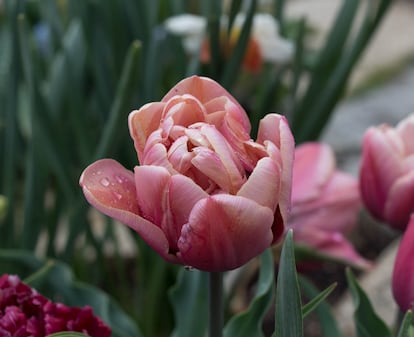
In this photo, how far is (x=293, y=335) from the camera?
46 centimetres

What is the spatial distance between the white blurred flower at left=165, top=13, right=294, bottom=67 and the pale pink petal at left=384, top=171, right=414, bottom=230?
0.52 meters

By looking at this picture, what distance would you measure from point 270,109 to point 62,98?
342 millimetres

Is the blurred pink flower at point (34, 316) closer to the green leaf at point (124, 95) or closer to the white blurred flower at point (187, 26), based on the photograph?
the green leaf at point (124, 95)

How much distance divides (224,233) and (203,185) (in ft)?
0.09

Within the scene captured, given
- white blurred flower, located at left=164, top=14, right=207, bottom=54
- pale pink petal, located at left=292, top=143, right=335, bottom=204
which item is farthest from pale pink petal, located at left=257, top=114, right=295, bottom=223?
white blurred flower, located at left=164, top=14, right=207, bottom=54

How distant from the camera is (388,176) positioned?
0.69 m

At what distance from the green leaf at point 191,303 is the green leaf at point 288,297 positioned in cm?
26

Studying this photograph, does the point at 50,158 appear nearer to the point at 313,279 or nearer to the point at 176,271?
the point at 176,271

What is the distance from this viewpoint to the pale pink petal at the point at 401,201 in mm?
662

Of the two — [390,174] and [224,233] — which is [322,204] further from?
[224,233]

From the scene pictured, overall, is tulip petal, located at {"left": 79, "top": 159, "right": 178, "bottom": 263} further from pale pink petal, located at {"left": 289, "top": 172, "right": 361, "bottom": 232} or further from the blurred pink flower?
pale pink petal, located at {"left": 289, "top": 172, "right": 361, "bottom": 232}

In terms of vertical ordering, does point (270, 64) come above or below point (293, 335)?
below

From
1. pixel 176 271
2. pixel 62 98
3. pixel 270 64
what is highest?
pixel 62 98

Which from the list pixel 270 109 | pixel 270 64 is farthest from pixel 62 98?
pixel 270 64
